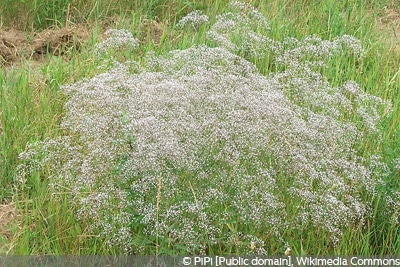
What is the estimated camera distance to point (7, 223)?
11.8 ft

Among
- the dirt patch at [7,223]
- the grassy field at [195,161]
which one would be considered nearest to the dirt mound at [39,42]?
the grassy field at [195,161]

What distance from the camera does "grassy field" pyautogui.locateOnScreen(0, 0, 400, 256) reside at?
3250 mm

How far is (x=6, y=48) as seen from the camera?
520 centimetres

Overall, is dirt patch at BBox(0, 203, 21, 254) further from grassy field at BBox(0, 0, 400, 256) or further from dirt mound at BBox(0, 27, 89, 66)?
dirt mound at BBox(0, 27, 89, 66)

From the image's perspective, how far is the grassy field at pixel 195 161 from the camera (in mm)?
3250

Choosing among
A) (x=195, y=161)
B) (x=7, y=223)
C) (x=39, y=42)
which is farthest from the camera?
(x=39, y=42)

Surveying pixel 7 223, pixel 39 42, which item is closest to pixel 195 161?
pixel 7 223

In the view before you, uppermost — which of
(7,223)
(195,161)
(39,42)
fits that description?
(195,161)

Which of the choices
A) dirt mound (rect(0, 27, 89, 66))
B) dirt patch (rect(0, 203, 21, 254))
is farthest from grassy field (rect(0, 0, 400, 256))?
dirt mound (rect(0, 27, 89, 66))

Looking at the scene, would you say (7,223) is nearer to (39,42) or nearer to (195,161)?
(195,161)

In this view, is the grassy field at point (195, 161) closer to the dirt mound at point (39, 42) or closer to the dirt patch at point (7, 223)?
the dirt patch at point (7, 223)

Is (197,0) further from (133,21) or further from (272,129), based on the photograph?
(272,129)

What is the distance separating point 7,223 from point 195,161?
1.08 m

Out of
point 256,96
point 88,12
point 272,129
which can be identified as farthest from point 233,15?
point 272,129
